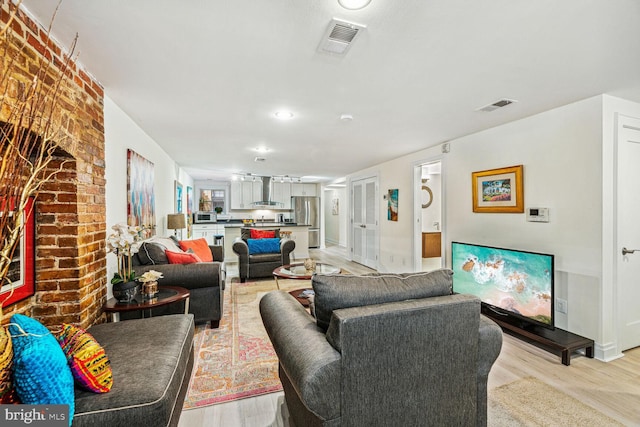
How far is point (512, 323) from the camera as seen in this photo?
294cm

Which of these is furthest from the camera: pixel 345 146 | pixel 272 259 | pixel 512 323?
pixel 272 259

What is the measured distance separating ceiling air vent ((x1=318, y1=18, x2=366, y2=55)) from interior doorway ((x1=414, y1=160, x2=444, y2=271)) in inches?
124

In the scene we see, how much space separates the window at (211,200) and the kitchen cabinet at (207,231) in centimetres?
125

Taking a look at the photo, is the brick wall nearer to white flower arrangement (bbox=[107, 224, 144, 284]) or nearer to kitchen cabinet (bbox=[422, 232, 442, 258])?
white flower arrangement (bbox=[107, 224, 144, 284])

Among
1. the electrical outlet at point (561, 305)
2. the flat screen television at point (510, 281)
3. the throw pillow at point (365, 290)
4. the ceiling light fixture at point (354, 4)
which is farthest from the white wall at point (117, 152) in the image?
the electrical outlet at point (561, 305)

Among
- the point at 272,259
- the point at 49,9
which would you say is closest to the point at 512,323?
the point at 272,259

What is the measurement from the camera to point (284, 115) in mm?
3014

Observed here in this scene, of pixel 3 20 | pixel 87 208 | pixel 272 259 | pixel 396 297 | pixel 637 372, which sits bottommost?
pixel 637 372

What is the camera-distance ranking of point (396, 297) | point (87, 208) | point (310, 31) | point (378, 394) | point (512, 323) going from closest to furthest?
point (378, 394), point (396, 297), point (310, 31), point (87, 208), point (512, 323)

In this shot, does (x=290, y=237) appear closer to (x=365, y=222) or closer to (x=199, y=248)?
(x=365, y=222)

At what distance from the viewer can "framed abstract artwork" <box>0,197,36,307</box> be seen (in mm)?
1603

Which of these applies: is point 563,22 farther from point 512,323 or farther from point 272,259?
point 272,259

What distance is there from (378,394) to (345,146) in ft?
11.8

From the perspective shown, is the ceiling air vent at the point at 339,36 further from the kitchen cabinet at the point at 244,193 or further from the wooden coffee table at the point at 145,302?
the kitchen cabinet at the point at 244,193
